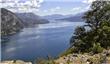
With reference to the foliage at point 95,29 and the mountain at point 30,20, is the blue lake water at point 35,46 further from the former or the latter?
the mountain at point 30,20

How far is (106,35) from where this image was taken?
24609mm

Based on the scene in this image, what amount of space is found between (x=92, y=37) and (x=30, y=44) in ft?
222

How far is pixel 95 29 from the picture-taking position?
1025 inches

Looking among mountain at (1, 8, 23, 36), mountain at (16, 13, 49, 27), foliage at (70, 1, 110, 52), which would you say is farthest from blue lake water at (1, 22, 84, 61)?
mountain at (16, 13, 49, 27)

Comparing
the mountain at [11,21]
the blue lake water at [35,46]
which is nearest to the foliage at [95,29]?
the blue lake water at [35,46]

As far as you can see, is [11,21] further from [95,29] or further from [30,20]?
[95,29]

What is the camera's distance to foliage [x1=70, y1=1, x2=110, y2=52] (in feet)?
81.3

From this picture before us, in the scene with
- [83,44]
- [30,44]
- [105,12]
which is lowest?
[30,44]

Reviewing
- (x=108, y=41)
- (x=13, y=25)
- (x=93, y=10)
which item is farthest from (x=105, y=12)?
(x=13, y=25)

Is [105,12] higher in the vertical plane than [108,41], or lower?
higher

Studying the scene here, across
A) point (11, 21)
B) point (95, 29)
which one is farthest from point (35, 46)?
point (11, 21)

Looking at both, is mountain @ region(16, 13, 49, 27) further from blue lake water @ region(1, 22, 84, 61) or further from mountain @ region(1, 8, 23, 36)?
blue lake water @ region(1, 22, 84, 61)

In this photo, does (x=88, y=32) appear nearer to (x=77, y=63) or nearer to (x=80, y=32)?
(x=80, y=32)

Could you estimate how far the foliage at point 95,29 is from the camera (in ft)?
81.3
